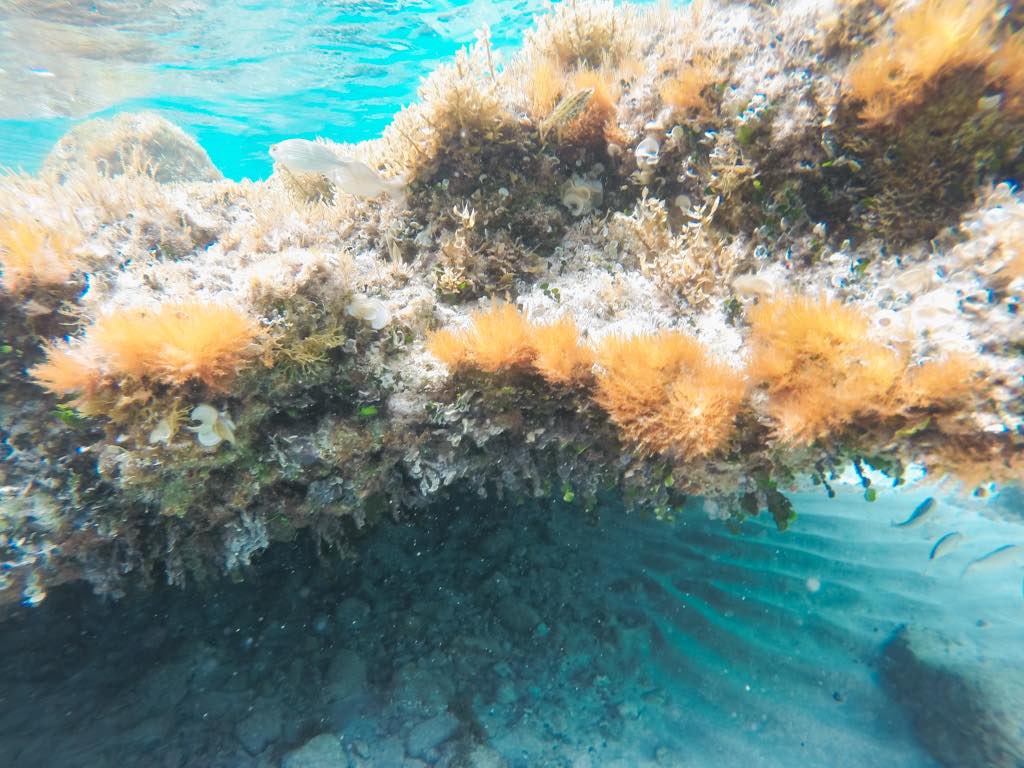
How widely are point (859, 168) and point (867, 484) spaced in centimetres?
213

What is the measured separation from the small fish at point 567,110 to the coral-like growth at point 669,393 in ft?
7.13

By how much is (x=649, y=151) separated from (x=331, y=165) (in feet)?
8.55

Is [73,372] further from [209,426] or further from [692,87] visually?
[692,87]

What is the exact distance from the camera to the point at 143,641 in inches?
157

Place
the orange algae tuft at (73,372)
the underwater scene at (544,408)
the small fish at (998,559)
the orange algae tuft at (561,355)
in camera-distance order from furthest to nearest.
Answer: the small fish at (998,559) < the orange algae tuft at (561,355) < the underwater scene at (544,408) < the orange algae tuft at (73,372)

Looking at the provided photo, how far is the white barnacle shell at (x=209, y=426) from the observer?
2596 mm

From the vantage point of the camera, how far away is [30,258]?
2.91 m

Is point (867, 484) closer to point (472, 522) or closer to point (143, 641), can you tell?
point (472, 522)

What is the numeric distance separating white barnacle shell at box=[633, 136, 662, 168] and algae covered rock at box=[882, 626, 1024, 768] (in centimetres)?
606

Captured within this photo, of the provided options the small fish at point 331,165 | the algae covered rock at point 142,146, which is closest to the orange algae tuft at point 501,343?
the small fish at point 331,165

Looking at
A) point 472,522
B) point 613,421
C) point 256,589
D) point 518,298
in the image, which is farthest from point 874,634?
point 256,589

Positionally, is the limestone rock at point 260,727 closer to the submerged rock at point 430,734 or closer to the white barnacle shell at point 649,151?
the submerged rock at point 430,734

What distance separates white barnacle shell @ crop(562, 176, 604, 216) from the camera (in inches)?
159

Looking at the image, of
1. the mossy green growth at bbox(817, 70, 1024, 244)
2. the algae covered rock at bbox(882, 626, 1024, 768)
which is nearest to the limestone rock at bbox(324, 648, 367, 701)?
the mossy green growth at bbox(817, 70, 1024, 244)
